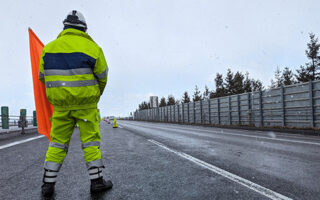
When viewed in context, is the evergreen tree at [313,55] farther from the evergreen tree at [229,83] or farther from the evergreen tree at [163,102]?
the evergreen tree at [163,102]

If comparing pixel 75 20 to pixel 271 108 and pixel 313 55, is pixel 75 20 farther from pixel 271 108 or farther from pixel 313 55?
pixel 313 55

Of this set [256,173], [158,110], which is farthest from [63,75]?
[158,110]

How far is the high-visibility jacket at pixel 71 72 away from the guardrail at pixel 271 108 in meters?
14.1

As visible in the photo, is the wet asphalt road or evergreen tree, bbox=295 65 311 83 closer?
the wet asphalt road

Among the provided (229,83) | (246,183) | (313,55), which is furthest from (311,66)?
(246,183)

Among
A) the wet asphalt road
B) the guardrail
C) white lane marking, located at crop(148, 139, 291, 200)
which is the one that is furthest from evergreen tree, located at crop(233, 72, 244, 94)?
white lane marking, located at crop(148, 139, 291, 200)

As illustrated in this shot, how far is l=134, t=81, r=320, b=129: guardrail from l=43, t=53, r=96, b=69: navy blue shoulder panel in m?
14.2

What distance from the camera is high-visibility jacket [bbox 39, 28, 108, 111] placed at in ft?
8.50

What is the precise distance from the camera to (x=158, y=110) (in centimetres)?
4769

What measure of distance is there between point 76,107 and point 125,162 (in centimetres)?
211

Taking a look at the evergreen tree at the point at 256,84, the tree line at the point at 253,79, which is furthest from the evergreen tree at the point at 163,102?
the evergreen tree at the point at 256,84

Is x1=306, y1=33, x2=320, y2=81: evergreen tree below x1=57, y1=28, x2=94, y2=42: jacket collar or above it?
above

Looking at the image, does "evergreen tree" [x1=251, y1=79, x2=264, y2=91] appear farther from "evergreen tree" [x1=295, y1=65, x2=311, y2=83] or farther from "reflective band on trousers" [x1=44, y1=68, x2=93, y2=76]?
"reflective band on trousers" [x1=44, y1=68, x2=93, y2=76]

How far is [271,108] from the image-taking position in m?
15.9
